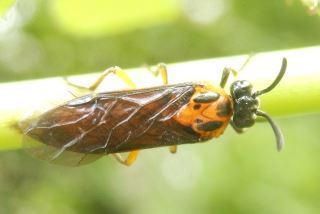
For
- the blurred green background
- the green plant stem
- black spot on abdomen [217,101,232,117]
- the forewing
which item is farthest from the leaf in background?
black spot on abdomen [217,101,232,117]

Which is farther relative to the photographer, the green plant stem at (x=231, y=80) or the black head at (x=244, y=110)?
the black head at (x=244, y=110)

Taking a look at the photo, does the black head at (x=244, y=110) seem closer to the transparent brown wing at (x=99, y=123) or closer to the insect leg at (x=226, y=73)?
the transparent brown wing at (x=99, y=123)

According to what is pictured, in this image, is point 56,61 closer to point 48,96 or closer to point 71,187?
point 71,187

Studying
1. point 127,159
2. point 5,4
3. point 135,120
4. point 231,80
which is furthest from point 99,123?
point 5,4

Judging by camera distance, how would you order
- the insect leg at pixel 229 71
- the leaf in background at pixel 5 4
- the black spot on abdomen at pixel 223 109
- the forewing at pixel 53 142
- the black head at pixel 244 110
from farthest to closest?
1. the black spot on abdomen at pixel 223 109
2. the black head at pixel 244 110
3. the forewing at pixel 53 142
4. the insect leg at pixel 229 71
5. the leaf in background at pixel 5 4

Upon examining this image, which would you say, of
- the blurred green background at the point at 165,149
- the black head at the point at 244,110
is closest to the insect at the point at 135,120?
the black head at the point at 244,110

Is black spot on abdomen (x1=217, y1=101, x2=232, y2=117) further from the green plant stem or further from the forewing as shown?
the green plant stem
